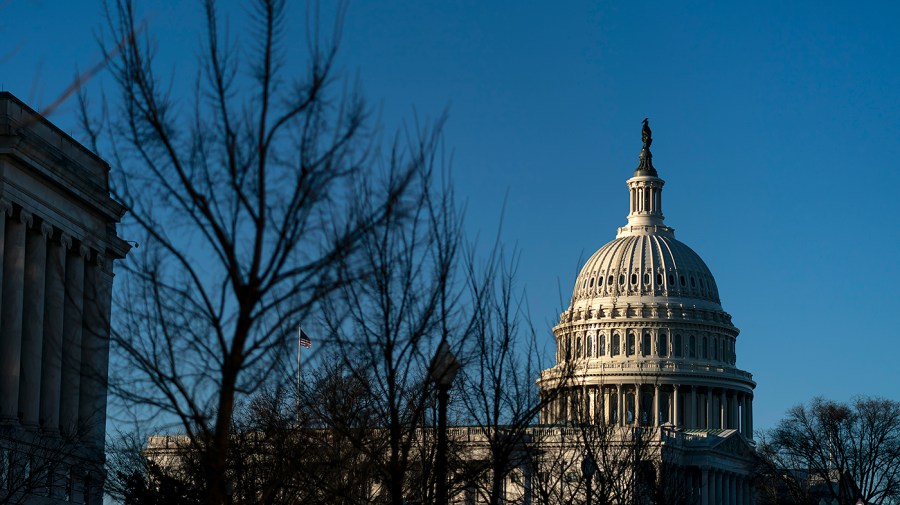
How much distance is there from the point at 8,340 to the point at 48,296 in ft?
15.9

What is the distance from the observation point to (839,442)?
140 meters

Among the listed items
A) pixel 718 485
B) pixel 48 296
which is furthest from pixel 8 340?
pixel 718 485

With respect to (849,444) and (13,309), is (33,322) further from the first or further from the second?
(849,444)

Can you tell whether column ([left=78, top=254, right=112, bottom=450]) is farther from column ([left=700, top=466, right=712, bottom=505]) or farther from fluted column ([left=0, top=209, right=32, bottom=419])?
column ([left=700, top=466, right=712, bottom=505])

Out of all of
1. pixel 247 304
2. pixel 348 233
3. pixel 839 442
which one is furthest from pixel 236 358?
pixel 839 442

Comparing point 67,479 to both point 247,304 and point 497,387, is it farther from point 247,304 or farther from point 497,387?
point 247,304

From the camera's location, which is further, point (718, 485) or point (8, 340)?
point (718, 485)

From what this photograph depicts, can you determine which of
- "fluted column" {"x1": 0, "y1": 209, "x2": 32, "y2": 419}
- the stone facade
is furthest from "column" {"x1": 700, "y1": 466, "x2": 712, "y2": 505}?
"fluted column" {"x1": 0, "y1": 209, "x2": 32, "y2": 419}

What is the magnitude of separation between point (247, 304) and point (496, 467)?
10.9 meters

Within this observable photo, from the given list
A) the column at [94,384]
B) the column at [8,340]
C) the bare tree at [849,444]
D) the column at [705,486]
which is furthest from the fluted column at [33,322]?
the column at [705,486]

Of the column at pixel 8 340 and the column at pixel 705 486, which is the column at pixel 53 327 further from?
the column at pixel 705 486

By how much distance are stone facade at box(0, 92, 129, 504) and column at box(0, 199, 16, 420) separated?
0.04 m

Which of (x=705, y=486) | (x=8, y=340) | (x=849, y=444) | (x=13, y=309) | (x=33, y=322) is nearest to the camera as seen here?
(x=8, y=340)

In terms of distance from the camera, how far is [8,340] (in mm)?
69188
